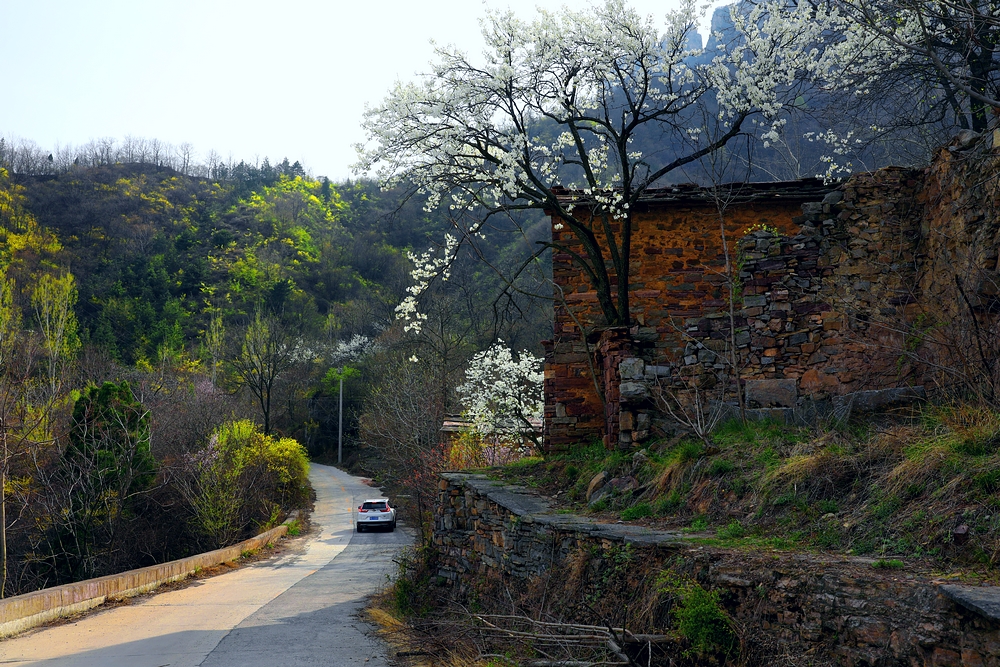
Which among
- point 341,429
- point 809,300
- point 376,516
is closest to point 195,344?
point 341,429

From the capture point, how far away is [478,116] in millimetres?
12742

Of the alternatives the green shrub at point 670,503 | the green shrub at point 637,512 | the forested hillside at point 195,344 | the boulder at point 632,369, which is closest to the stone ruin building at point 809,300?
the boulder at point 632,369

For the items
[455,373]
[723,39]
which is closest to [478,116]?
[723,39]

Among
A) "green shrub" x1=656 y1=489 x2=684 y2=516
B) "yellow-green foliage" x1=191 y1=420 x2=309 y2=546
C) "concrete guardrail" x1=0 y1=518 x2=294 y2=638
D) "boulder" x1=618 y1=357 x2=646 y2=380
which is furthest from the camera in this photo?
"yellow-green foliage" x1=191 y1=420 x2=309 y2=546

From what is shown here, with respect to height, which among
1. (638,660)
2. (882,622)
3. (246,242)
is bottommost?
(638,660)

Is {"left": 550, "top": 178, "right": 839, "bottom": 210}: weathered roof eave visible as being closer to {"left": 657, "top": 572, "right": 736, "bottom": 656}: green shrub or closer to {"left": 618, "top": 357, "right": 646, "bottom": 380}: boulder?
{"left": 618, "top": 357, "right": 646, "bottom": 380}: boulder

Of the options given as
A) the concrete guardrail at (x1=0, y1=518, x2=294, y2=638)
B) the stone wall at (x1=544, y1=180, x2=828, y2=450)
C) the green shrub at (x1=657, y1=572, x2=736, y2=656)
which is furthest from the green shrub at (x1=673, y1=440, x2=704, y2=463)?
the concrete guardrail at (x1=0, y1=518, x2=294, y2=638)

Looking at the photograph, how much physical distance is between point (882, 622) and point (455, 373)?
90.4 ft

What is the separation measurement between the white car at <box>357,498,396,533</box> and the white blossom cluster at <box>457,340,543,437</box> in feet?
37.4

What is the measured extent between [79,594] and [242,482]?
13.0 meters

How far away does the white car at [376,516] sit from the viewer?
88.4 ft

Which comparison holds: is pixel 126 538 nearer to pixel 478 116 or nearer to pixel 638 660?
pixel 478 116

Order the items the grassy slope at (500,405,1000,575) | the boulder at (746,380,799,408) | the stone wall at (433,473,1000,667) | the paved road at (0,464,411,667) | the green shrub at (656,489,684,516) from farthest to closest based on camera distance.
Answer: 1. the paved road at (0,464,411,667)
2. the boulder at (746,380,799,408)
3. the green shrub at (656,489,684,516)
4. the grassy slope at (500,405,1000,575)
5. the stone wall at (433,473,1000,667)

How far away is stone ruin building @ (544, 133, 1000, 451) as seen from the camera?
23.2 feet
